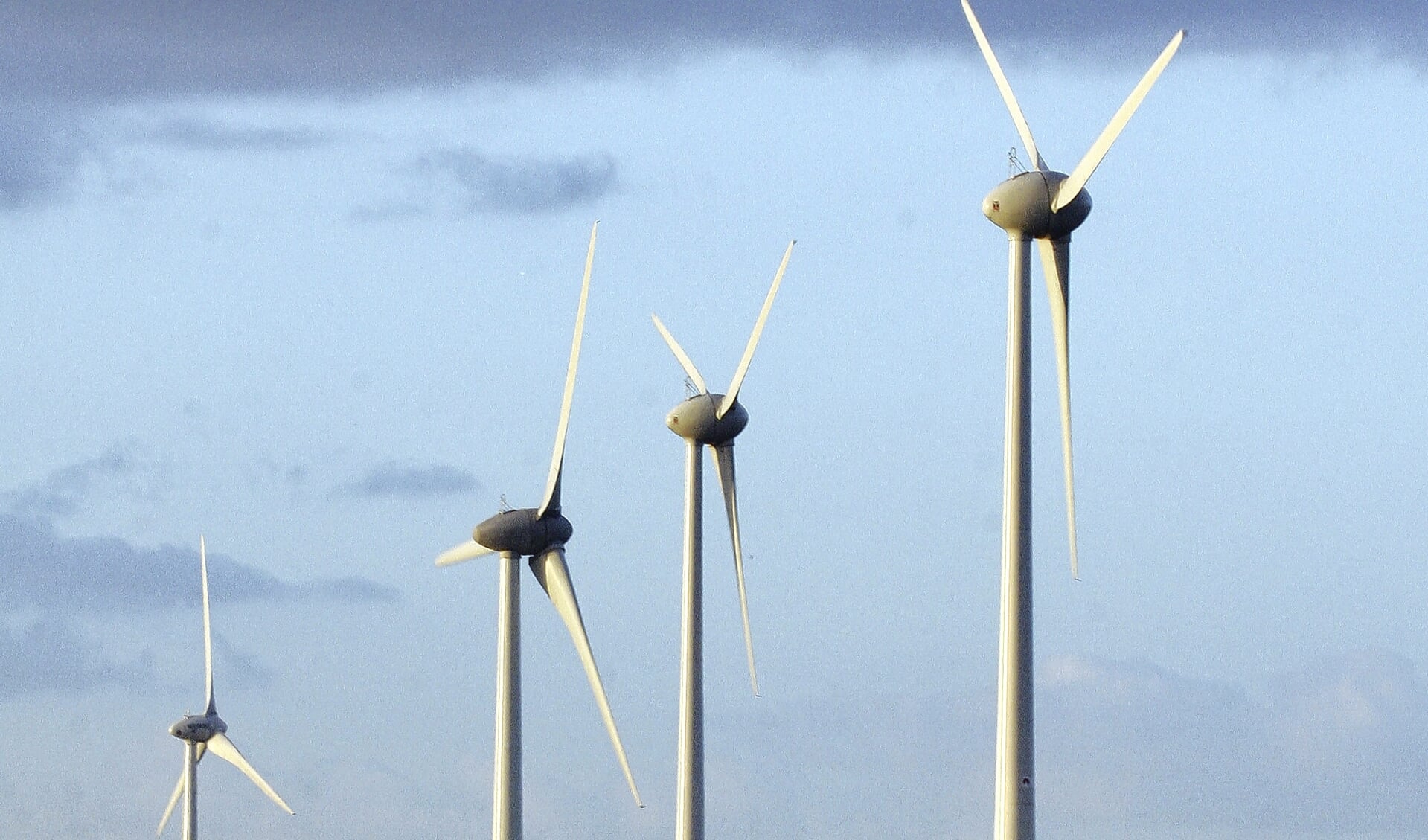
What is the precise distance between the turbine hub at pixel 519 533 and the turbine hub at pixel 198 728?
33.8 m

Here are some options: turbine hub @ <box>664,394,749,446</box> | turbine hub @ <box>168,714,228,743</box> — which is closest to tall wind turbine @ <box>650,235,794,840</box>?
turbine hub @ <box>664,394,749,446</box>

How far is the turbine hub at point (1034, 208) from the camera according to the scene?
6219cm

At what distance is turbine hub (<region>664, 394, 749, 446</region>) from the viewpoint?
308ft

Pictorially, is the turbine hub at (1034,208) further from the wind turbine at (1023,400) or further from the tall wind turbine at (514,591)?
the tall wind turbine at (514,591)

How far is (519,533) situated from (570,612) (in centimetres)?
294

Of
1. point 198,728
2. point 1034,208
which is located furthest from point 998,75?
point 198,728

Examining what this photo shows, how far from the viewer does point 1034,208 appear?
204 feet

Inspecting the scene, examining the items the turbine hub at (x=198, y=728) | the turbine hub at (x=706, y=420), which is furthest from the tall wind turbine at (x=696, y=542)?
the turbine hub at (x=198, y=728)

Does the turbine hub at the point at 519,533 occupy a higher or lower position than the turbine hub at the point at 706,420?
lower

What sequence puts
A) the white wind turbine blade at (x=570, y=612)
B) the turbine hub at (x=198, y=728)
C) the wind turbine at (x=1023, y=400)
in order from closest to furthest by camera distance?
1. the wind turbine at (x=1023, y=400)
2. the white wind turbine blade at (x=570, y=612)
3. the turbine hub at (x=198, y=728)

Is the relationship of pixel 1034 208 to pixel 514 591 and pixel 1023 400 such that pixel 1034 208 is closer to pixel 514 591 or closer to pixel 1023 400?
pixel 1023 400

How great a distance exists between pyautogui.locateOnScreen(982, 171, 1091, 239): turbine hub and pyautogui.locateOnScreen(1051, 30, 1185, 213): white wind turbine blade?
7.2 inches

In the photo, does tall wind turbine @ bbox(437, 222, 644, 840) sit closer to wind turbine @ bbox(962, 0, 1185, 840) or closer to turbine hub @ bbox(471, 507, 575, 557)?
turbine hub @ bbox(471, 507, 575, 557)

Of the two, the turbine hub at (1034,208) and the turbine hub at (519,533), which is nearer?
the turbine hub at (1034,208)
